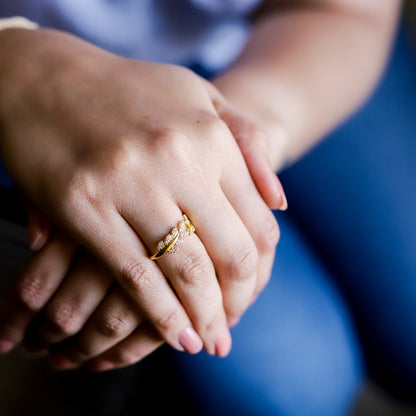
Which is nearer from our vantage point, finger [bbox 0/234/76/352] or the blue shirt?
finger [bbox 0/234/76/352]

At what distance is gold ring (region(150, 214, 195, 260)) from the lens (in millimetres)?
420

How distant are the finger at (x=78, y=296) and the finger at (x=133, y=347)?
0.05 metres

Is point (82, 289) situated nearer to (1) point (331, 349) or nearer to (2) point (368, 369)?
(1) point (331, 349)

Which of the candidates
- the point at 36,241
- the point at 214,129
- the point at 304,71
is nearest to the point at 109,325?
the point at 36,241

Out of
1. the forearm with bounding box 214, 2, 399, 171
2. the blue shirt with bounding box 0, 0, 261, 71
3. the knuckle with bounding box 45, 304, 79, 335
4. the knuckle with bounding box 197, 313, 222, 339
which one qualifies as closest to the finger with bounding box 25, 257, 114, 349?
the knuckle with bounding box 45, 304, 79, 335

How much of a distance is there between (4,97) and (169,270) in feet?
0.76

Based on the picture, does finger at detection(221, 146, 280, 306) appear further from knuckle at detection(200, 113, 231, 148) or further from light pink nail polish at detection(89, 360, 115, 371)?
light pink nail polish at detection(89, 360, 115, 371)

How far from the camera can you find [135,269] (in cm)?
42

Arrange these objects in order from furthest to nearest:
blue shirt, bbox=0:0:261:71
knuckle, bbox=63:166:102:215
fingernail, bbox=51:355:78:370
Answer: blue shirt, bbox=0:0:261:71
fingernail, bbox=51:355:78:370
knuckle, bbox=63:166:102:215

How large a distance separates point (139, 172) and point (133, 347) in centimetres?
19

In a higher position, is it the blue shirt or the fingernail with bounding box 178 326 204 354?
the blue shirt

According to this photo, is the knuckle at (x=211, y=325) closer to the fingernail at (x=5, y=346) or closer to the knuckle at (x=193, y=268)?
the knuckle at (x=193, y=268)

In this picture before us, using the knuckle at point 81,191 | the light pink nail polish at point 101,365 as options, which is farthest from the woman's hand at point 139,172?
the light pink nail polish at point 101,365

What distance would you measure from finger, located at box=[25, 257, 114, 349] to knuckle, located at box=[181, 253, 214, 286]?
75mm
